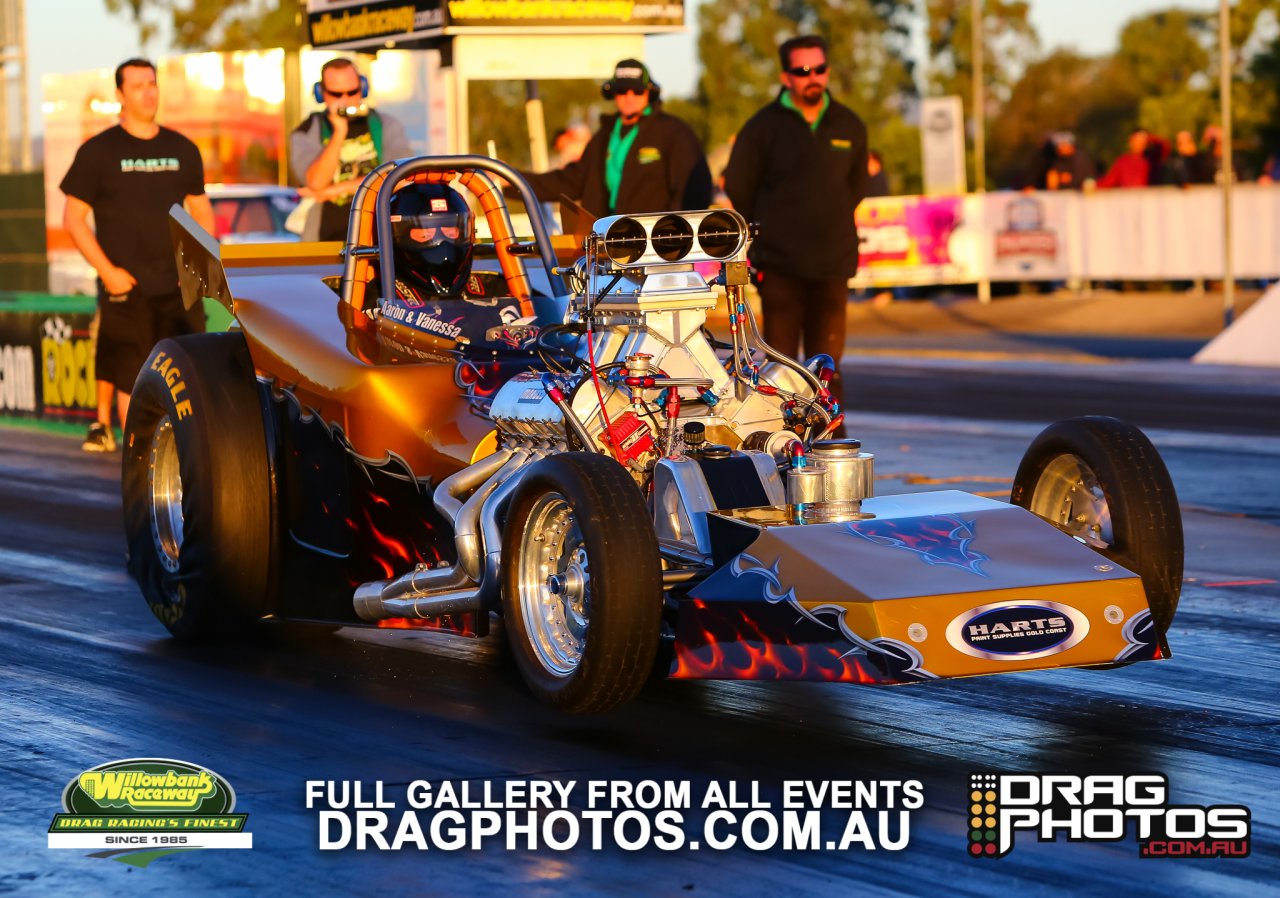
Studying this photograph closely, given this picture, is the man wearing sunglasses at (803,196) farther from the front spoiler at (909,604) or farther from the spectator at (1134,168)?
the spectator at (1134,168)

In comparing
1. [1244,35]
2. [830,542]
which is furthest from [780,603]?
[1244,35]

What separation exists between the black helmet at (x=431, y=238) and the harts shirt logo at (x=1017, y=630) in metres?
2.86

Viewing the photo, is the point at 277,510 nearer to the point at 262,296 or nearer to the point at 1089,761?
the point at 262,296

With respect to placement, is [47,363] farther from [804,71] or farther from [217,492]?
[217,492]

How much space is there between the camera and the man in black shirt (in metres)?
11.5

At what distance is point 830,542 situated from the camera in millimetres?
6020

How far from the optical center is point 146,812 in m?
5.65

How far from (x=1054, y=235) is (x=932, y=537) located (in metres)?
22.7

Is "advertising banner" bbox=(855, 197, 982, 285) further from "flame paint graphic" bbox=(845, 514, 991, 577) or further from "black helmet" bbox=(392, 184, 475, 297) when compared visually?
"flame paint graphic" bbox=(845, 514, 991, 577)

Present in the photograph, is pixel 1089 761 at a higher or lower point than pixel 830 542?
lower

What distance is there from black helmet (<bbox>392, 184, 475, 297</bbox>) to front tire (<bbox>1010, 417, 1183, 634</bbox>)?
86.9 inches

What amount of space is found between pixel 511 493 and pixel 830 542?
106 centimetres

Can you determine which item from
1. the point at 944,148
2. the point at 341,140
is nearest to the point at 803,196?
the point at 341,140

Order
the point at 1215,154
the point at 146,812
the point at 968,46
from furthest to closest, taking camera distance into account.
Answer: the point at 968,46
the point at 1215,154
the point at 146,812
